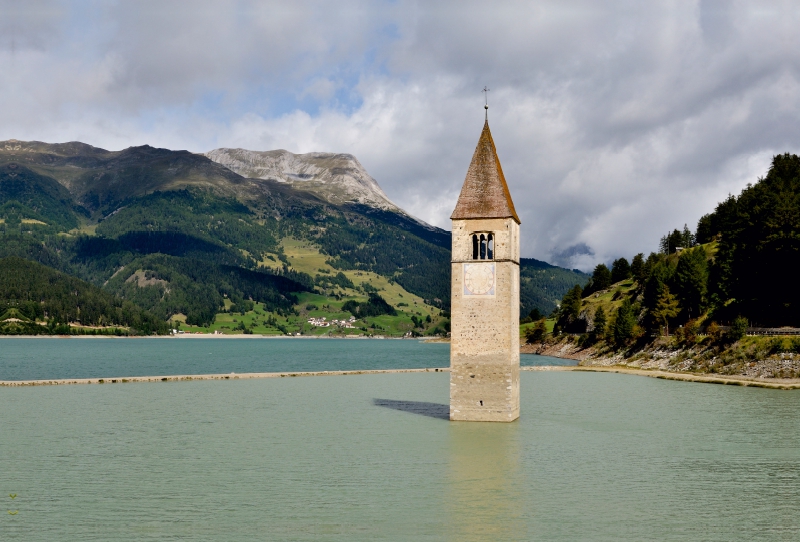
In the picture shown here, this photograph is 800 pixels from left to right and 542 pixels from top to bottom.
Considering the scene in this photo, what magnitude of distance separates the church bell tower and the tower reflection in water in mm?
1558

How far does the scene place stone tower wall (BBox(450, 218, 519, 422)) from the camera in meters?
44.9

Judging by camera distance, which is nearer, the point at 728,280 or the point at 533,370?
the point at 728,280

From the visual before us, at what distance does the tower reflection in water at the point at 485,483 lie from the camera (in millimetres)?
25984

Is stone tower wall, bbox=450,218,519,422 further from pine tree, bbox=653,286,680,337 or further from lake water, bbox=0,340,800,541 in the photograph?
pine tree, bbox=653,286,680,337

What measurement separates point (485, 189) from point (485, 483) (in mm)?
20146

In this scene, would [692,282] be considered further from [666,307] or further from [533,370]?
[533,370]

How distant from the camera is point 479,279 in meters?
45.5

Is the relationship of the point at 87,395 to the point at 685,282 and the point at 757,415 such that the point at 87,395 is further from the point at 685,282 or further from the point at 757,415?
the point at 685,282

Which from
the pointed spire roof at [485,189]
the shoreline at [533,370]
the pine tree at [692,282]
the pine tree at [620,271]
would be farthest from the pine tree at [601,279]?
the pointed spire roof at [485,189]

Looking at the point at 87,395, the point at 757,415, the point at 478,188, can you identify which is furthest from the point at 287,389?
the point at 757,415

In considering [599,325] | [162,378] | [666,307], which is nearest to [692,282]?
[666,307]

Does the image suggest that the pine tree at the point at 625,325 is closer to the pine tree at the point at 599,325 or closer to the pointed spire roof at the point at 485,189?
the pine tree at the point at 599,325

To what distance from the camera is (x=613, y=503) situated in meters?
29.1

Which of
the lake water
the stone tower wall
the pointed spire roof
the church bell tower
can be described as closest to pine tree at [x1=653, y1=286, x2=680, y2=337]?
the lake water
